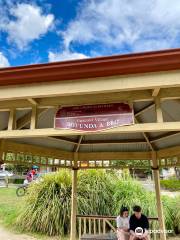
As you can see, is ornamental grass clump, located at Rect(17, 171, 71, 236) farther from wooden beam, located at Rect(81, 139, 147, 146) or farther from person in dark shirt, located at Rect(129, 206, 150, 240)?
person in dark shirt, located at Rect(129, 206, 150, 240)

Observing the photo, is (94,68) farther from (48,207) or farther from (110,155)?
(48,207)

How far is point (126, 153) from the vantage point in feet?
22.0

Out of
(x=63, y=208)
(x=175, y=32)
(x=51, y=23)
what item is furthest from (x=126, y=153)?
(x=51, y=23)

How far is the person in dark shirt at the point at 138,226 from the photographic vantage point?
4.37 m

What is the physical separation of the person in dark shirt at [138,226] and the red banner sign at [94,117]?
2.46m

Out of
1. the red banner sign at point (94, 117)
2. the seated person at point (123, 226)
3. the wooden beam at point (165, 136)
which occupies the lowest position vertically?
the seated person at point (123, 226)

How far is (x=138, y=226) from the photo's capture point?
451 centimetres

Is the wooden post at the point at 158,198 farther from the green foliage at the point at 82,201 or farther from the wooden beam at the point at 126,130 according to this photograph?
the wooden beam at the point at 126,130

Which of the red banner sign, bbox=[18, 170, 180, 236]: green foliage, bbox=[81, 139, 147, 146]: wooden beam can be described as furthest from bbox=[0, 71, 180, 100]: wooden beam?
bbox=[18, 170, 180, 236]: green foliage

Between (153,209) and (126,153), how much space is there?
229cm

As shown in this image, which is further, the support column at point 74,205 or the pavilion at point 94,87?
the support column at point 74,205

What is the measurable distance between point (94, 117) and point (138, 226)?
2774 mm

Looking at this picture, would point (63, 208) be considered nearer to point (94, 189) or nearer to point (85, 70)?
point (94, 189)

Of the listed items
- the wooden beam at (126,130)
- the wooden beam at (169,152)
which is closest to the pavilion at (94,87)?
the wooden beam at (126,130)
